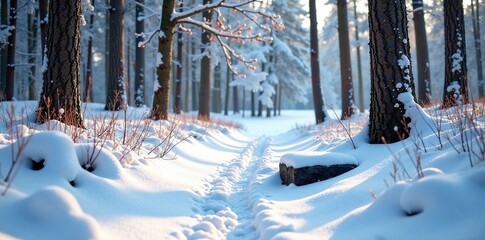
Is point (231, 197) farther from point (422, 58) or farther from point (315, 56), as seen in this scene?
point (422, 58)

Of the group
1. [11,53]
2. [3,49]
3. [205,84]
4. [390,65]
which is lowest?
[390,65]

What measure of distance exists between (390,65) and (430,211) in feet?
9.58

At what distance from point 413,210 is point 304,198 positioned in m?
1.34

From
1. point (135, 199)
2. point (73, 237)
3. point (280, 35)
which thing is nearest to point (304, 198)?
→ point (135, 199)


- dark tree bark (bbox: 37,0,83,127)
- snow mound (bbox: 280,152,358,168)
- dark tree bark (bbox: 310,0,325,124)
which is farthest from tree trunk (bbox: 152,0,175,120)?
dark tree bark (bbox: 310,0,325,124)

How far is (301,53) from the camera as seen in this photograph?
26.6m

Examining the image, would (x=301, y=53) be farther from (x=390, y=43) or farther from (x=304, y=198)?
(x=304, y=198)

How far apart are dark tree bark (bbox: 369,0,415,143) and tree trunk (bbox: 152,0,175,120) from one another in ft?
15.3

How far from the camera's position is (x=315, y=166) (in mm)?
3775

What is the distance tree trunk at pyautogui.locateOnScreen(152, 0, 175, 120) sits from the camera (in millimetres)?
7203

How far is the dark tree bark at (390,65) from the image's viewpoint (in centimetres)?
425

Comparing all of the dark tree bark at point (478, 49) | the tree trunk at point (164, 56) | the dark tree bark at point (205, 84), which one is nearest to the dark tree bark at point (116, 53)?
the tree trunk at point (164, 56)

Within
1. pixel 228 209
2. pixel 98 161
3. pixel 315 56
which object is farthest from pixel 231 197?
pixel 315 56

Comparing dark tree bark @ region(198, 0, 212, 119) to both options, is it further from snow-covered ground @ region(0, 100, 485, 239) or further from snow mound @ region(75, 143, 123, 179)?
snow mound @ region(75, 143, 123, 179)
